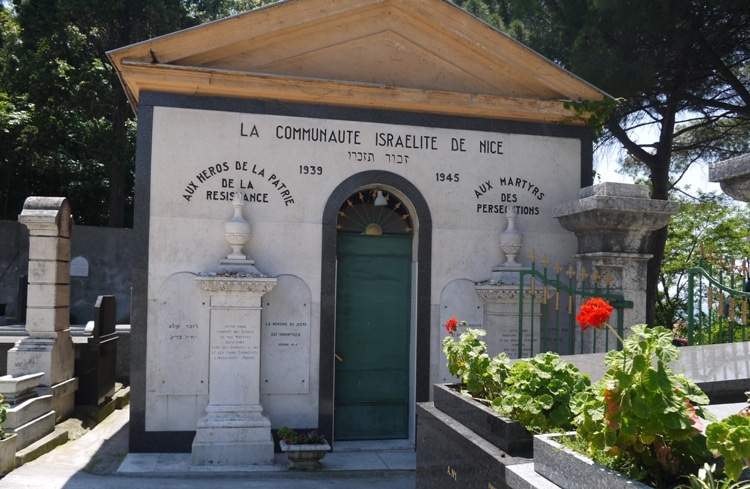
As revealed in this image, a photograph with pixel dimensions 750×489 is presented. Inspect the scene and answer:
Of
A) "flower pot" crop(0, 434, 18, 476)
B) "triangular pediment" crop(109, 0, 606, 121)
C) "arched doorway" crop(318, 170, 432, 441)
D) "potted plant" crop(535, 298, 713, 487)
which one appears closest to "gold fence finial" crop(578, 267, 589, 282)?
"arched doorway" crop(318, 170, 432, 441)

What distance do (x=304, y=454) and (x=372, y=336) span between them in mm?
1846

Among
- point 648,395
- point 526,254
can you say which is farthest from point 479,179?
point 648,395

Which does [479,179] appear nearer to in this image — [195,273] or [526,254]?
[526,254]

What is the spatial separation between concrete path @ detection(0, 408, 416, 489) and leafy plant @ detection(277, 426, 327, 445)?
30 cm

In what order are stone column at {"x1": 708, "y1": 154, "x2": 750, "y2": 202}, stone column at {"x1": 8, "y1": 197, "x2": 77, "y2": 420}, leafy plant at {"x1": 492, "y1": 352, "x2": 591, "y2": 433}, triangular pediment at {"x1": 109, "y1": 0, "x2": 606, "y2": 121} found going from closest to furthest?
stone column at {"x1": 708, "y1": 154, "x2": 750, "y2": 202} < leafy plant at {"x1": 492, "y1": 352, "x2": 591, "y2": 433} < triangular pediment at {"x1": 109, "y1": 0, "x2": 606, "y2": 121} < stone column at {"x1": 8, "y1": 197, "x2": 77, "y2": 420}

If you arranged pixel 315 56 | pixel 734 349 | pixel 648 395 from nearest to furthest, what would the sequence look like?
pixel 648 395 → pixel 734 349 → pixel 315 56

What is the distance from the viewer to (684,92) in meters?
13.9

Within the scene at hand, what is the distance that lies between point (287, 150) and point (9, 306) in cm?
1322

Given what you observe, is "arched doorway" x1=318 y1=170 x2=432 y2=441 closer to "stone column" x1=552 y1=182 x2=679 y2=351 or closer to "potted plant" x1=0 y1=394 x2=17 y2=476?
"stone column" x1=552 y1=182 x2=679 y2=351

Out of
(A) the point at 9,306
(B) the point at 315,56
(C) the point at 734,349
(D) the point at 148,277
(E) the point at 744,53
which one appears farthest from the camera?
(A) the point at 9,306

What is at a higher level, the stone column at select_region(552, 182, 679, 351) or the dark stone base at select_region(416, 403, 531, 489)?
the stone column at select_region(552, 182, 679, 351)

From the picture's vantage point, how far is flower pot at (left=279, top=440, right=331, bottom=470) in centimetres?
736

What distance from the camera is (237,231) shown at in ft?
25.7

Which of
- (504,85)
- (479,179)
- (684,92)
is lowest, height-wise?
(479,179)
